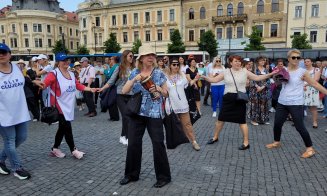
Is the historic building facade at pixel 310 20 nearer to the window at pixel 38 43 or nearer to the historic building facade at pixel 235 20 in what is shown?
the historic building facade at pixel 235 20

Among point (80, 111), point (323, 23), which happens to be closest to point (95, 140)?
point (80, 111)

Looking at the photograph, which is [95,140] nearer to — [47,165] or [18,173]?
[47,165]

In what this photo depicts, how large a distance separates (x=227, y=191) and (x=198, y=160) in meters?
1.28

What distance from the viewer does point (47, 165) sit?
15.8ft

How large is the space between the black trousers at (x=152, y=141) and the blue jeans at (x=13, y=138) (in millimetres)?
1708

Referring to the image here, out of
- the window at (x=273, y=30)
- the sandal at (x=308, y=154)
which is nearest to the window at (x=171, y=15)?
the window at (x=273, y=30)

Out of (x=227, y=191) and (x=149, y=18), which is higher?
(x=149, y=18)

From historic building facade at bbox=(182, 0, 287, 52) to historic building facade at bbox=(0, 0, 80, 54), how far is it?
42.4 meters

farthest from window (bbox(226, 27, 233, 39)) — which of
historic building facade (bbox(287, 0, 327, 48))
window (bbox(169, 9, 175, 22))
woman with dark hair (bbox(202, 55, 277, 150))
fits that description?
woman with dark hair (bbox(202, 55, 277, 150))

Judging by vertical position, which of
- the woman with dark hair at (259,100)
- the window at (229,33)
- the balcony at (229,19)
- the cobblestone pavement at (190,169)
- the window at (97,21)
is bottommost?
the cobblestone pavement at (190,169)

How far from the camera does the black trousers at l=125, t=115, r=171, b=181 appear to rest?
3787 mm

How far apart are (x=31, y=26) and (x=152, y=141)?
272 ft

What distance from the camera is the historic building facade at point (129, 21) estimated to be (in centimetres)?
5731

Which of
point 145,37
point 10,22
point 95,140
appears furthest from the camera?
point 10,22
